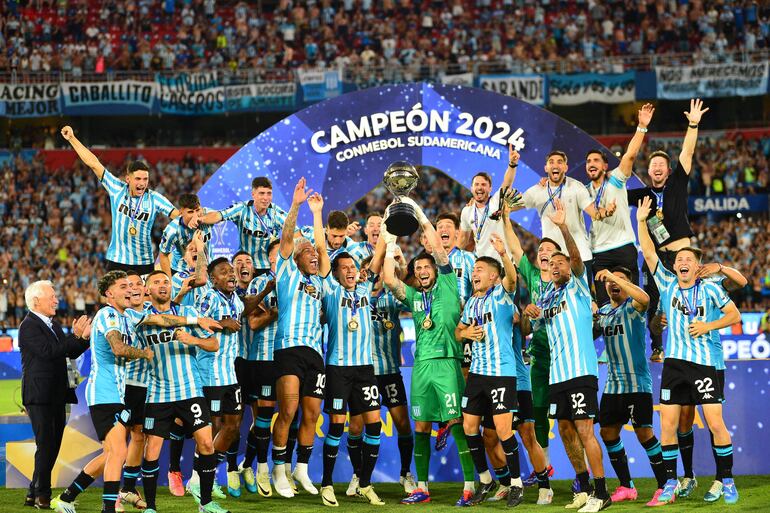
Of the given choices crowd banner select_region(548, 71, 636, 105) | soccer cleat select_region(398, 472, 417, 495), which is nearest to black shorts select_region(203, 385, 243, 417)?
soccer cleat select_region(398, 472, 417, 495)

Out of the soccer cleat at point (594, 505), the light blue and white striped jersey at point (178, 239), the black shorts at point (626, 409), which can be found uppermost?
the light blue and white striped jersey at point (178, 239)

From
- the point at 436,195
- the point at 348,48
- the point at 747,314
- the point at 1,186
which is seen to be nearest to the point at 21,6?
the point at 1,186

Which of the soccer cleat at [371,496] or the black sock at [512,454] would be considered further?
the soccer cleat at [371,496]

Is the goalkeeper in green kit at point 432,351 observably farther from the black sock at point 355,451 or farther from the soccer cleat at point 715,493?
the soccer cleat at point 715,493

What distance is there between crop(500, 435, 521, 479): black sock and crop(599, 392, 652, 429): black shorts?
85cm

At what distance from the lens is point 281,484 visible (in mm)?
9195

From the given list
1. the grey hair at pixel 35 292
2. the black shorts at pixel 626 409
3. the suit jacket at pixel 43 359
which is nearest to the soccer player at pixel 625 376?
the black shorts at pixel 626 409

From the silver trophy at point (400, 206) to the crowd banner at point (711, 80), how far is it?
20712 millimetres

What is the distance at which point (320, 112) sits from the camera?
456 inches

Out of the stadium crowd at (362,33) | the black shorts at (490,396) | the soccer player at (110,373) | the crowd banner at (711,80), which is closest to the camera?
the soccer player at (110,373)

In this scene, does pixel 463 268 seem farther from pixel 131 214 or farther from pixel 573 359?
pixel 131 214

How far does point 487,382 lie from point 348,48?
23227 mm

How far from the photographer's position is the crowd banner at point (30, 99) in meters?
28.1

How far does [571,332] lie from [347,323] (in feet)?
6.38
